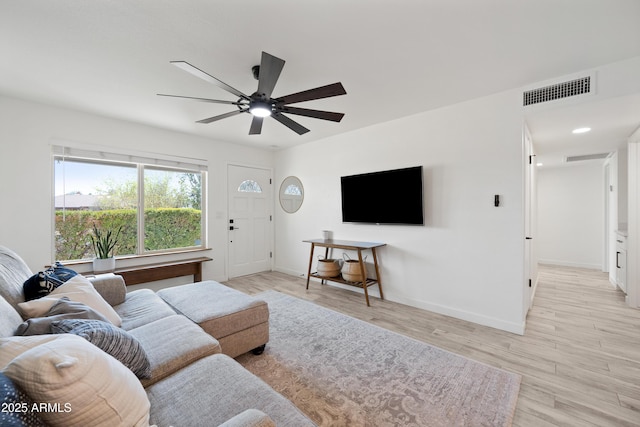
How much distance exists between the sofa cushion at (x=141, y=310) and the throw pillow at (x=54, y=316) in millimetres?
466

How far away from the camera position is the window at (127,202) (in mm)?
3302

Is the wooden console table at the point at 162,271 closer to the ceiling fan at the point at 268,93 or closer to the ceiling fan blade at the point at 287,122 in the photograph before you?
the ceiling fan at the point at 268,93

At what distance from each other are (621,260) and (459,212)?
2.78 meters

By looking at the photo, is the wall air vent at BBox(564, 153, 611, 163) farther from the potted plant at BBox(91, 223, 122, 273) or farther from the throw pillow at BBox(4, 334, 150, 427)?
the potted plant at BBox(91, 223, 122, 273)

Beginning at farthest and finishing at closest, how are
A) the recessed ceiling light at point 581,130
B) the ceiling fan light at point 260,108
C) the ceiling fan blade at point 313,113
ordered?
the recessed ceiling light at point 581,130 → the ceiling fan blade at point 313,113 → the ceiling fan light at point 260,108

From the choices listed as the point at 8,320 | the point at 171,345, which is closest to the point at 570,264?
the point at 171,345

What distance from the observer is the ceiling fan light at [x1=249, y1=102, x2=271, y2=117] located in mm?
2067

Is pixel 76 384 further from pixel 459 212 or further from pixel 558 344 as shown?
pixel 558 344

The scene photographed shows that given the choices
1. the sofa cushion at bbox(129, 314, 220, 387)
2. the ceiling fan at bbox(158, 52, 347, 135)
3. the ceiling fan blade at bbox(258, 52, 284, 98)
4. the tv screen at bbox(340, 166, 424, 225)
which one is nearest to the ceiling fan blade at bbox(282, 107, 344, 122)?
the ceiling fan at bbox(158, 52, 347, 135)

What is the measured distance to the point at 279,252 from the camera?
5332 mm

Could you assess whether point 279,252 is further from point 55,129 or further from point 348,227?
point 55,129

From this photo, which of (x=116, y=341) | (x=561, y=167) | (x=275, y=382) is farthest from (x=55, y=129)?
(x=561, y=167)

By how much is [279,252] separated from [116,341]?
4.17 m

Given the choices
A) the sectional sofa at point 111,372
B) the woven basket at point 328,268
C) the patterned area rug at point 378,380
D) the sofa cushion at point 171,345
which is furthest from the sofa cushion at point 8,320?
the woven basket at point 328,268
